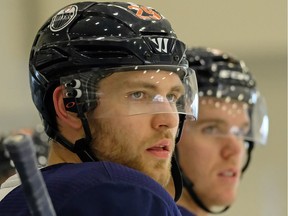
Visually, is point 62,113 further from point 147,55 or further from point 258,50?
point 258,50

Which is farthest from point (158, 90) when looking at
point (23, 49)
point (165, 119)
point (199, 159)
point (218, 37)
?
point (218, 37)

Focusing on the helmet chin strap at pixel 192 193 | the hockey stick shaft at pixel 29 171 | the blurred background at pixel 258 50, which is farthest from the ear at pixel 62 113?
the blurred background at pixel 258 50

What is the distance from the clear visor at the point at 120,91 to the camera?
155 cm

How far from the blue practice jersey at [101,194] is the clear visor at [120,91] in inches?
8.2

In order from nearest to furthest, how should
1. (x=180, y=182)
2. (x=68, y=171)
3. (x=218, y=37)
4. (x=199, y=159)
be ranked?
(x=68, y=171), (x=180, y=182), (x=199, y=159), (x=218, y=37)

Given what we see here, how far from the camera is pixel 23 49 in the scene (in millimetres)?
3576

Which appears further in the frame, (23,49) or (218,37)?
(218,37)

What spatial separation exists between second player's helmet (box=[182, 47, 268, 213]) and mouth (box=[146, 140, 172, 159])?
1.08m

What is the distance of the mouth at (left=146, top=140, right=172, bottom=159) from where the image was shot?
1.53 m

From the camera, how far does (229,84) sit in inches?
105

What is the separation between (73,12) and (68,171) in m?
0.39

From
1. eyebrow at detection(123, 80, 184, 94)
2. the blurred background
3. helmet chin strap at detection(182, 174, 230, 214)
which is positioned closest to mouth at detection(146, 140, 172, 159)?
eyebrow at detection(123, 80, 184, 94)

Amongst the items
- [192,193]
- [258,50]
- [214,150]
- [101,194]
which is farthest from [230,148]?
[258,50]

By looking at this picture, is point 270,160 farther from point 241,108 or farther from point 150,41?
point 150,41
